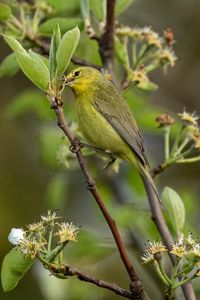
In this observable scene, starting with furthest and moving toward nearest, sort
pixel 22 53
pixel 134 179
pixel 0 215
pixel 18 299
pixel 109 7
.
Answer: pixel 0 215, pixel 18 299, pixel 134 179, pixel 109 7, pixel 22 53

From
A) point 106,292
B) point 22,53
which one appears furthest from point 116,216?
point 22,53

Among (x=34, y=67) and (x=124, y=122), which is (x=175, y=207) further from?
(x=34, y=67)

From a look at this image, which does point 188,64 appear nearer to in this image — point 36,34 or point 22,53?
point 36,34

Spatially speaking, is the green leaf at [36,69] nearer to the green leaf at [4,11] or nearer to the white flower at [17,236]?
the white flower at [17,236]

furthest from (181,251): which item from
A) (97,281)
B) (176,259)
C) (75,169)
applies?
(75,169)

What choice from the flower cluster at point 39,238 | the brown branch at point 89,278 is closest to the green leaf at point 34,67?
the flower cluster at point 39,238

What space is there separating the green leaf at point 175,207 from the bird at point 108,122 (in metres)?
0.21

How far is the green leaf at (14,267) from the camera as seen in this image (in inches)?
87.2

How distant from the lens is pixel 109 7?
10.3 feet

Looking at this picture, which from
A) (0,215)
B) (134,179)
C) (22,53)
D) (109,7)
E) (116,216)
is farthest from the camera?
(0,215)

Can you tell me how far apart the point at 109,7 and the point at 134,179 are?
1.29 metres

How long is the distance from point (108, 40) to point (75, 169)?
1.13 meters

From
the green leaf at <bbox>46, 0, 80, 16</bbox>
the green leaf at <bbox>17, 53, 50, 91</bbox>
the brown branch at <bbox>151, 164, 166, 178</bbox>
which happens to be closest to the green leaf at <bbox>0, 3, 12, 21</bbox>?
the green leaf at <bbox>46, 0, 80, 16</bbox>

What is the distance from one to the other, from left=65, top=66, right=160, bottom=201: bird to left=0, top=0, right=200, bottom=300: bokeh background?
0.55m
